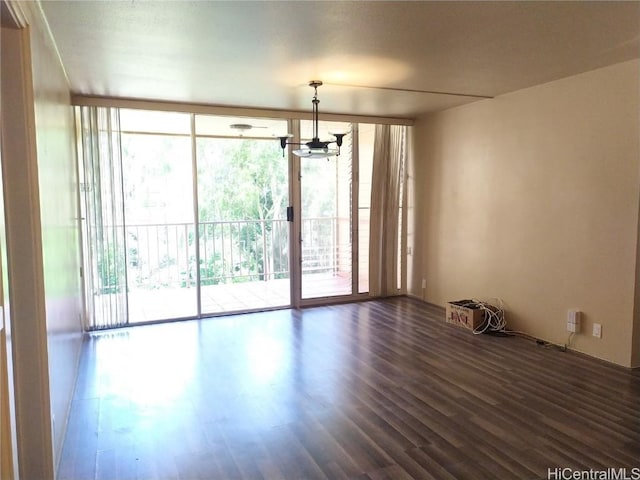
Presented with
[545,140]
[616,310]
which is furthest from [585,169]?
[616,310]

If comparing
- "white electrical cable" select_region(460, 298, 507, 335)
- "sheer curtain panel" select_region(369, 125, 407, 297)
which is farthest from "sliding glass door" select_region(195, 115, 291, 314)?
"white electrical cable" select_region(460, 298, 507, 335)

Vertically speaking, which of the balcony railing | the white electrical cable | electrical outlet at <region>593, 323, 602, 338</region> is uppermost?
the balcony railing

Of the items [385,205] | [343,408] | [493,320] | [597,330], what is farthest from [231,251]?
[597,330]

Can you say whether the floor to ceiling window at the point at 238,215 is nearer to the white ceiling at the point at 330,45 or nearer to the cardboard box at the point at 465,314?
the white ceiling at the point at 330,45

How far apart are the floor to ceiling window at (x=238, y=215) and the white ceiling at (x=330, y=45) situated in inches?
52.6

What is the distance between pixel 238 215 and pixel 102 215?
74.0 inches

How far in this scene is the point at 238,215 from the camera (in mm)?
6207

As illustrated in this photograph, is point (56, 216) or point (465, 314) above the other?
point (56, 216)

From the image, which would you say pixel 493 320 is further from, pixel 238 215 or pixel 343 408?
pixel 238 215

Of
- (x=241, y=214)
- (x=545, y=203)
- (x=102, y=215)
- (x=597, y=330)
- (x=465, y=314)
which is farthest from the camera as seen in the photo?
(x=241, y=214)

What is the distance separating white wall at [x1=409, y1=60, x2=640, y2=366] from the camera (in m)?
3.63

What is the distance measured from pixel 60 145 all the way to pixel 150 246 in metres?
3.18

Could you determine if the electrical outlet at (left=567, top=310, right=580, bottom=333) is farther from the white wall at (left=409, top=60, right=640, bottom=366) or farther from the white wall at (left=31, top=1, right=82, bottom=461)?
the white wall at (left=31, top=1, right=82, bottom=461)

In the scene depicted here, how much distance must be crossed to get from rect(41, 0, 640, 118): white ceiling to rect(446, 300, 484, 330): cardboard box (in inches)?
84.7
